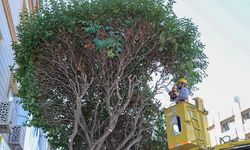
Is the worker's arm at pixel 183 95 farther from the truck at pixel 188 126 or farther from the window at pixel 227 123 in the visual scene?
the window at pixel 227 123

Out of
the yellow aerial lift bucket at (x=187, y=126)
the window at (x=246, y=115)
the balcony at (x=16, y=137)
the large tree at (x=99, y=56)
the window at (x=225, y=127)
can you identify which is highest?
the window at (x=246, y=115)

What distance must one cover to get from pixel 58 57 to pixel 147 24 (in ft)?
8.94

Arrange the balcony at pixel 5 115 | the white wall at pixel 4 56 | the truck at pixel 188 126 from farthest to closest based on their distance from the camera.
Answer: the white wall at pixel 4 56 < the balcony at pixel 5 115 < the truck at pixel 188 126

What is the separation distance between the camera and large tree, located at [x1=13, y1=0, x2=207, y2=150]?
933 centimetres

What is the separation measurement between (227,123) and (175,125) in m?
27.9

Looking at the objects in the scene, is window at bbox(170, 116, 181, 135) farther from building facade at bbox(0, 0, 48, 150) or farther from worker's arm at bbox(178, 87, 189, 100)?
building facade at bbox(0, 0, 48, 150)

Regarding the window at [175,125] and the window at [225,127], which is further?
the window at [225,127]

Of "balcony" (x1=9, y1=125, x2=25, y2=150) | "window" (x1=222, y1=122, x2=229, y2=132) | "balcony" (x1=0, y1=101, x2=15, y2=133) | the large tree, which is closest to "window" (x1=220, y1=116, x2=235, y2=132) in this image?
"window" (x1=222, y1=122, x2=229, y2=132)

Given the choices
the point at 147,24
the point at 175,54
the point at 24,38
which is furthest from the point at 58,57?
the point at 175,54

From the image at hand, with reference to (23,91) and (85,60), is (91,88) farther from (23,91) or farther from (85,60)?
(23,91)

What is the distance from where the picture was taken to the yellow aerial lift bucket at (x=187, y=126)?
6.42 meters

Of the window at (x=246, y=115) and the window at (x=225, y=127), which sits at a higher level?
the window at (x=246, y=115)

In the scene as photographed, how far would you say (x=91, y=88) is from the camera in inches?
415

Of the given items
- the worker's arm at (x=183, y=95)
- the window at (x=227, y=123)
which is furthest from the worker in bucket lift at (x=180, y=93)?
the window at (x=227, y=123)
